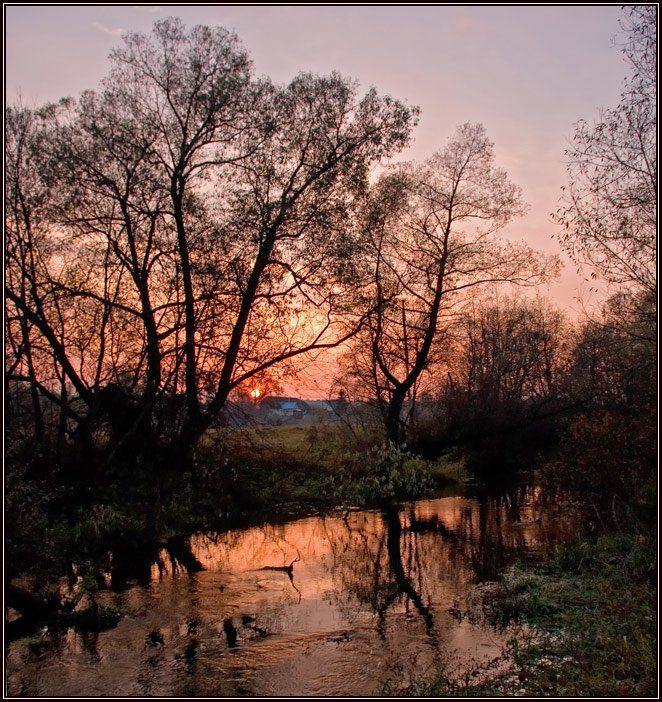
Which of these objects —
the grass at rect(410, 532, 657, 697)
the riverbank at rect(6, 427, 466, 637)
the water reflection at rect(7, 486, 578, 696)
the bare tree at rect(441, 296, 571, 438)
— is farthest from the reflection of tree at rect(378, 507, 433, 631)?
the bare tree at rect(441, 296, 571, 438)

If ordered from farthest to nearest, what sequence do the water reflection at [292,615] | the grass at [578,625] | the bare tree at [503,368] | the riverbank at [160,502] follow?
the bare tree at [503,368]
the riverbank at [160,502]
the water reflection at [292,615]
the grass at [578,625]

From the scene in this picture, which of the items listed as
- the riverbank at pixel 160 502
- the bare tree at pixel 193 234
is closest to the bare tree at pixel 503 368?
the riverbank at pixel 160 502

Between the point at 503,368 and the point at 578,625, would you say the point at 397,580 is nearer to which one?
the point at 578,625

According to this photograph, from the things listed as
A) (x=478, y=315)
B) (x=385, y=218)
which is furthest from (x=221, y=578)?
(x=478, y=315)

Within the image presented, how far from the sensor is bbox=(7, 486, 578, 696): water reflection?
327 inches

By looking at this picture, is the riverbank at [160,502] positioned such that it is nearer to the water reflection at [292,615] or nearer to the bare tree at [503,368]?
the water reflection at [292,615]

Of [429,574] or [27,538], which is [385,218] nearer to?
[429,574]

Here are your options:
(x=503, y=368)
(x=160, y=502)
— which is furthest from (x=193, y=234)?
(x=503, y=368)

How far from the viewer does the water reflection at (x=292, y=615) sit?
8297 mm

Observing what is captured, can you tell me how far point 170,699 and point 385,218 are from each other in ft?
75.1

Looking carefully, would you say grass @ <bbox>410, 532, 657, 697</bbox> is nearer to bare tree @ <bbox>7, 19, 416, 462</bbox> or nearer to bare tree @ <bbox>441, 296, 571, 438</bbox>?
bare tree @ <bbox>7, 19, 416, 462</bbox>

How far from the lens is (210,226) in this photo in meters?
19.5

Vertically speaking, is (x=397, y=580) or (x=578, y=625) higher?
(x=578, y=625)

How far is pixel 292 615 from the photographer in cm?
1073
